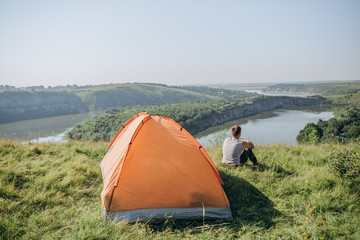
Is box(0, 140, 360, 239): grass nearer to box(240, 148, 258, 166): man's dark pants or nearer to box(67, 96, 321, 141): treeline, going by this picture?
box(240, 148, 258, 166): man's dark pants

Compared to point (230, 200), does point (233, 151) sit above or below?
above

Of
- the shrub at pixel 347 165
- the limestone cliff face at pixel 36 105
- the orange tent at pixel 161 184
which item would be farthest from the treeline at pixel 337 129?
the limestone cliff face at pixel 36 105

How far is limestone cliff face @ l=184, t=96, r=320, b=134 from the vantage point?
71625 mm

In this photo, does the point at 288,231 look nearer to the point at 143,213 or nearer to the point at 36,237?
the point at 143,213

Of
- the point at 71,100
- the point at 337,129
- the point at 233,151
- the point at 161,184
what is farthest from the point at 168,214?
the point at 71,100

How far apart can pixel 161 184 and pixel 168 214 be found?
49 cm

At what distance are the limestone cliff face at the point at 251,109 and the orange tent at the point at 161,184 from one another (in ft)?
191

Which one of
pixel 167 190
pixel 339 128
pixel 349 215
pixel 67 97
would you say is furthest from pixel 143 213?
pixel 67 97

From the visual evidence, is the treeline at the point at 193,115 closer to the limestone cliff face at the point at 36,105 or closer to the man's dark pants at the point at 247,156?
the man's dark pants at the point at 247,156

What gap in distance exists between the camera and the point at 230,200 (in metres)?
3.68

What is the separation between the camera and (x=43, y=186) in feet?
12.2

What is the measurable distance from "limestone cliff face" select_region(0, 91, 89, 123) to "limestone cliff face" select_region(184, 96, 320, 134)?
81.4 metres

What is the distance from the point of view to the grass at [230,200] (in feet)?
8.80

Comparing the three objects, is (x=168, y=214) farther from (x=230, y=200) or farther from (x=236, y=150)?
(x=236, y=150)
